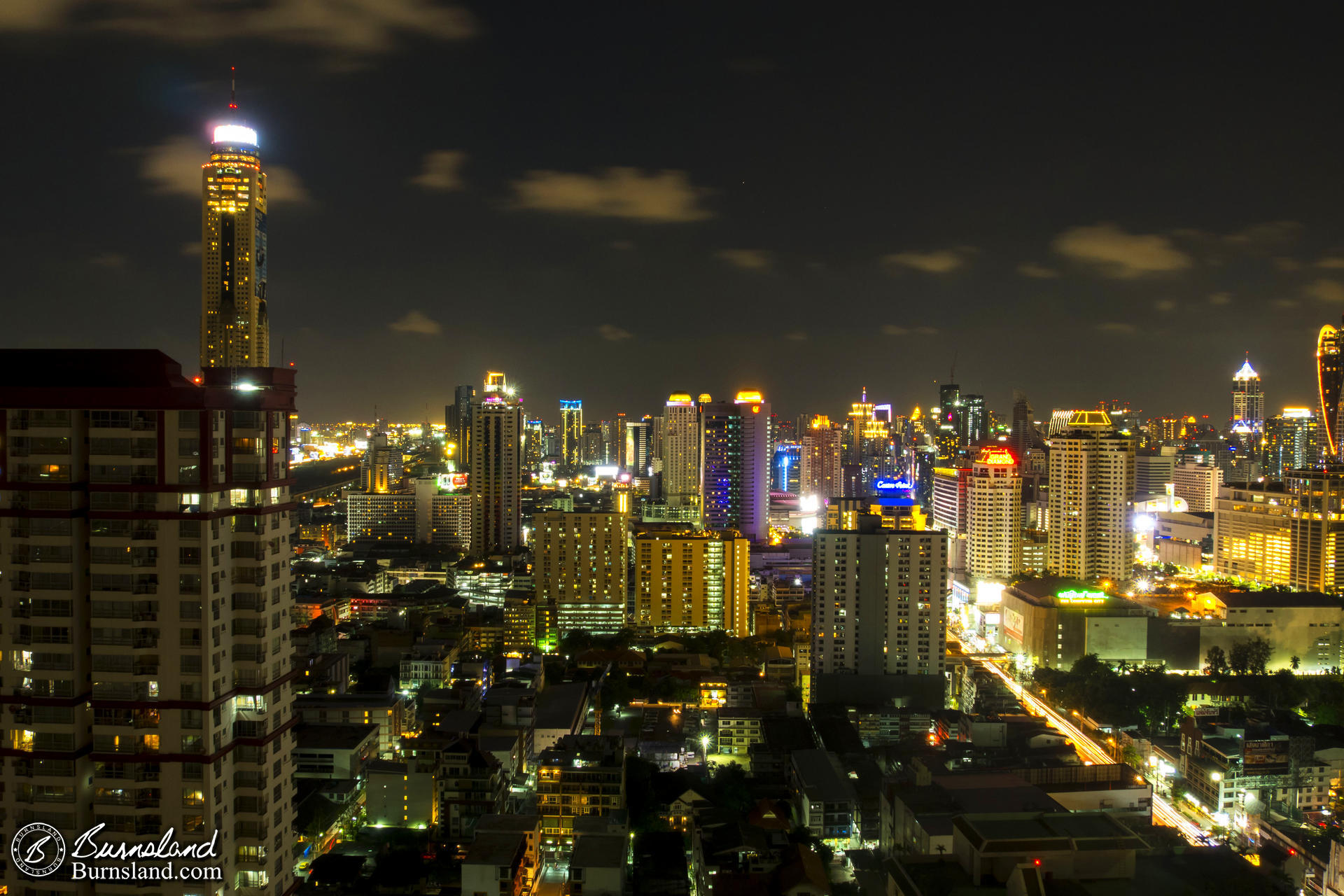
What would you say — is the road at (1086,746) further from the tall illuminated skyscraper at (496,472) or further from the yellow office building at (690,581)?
the tall illuminated skyscraper at (496,472)

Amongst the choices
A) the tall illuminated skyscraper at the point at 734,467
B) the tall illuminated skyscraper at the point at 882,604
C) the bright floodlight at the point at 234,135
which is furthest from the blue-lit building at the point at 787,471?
the tall illuminated skyscraper at the point at 882,604

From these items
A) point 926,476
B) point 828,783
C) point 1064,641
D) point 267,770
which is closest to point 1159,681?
point 1064,641

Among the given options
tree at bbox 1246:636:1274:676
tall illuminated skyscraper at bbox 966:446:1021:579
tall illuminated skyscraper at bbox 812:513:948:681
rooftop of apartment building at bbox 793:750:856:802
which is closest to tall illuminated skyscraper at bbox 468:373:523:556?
tall illuminated skyscraper at bbox 966:446:1021:579

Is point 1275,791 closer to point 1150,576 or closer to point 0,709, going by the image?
point 0,709

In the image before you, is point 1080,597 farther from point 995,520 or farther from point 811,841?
point 811,841

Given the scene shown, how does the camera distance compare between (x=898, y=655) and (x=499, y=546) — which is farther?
(x=499, y=546)
